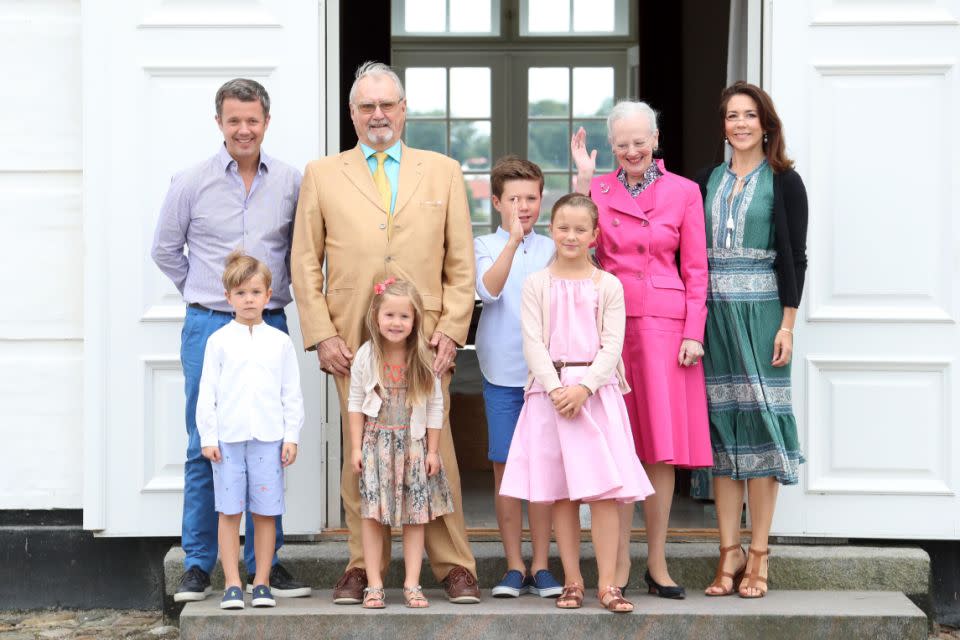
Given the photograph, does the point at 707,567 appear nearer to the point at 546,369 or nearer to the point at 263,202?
the point at 546,369

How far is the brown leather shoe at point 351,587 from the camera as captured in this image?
3875 millimetres

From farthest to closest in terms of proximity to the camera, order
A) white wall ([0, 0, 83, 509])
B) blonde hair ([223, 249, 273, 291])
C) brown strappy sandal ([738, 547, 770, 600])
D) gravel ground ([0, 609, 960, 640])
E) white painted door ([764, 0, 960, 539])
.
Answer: white wall ([0, 0, 83, 509]) < white painted door ([764, 0, 960, 539]) < gravel ground ([0, 609, 960, 640]) < brown strappy sandal ([738, 547, 770, 600]) < blonde hair ([223, 249, 273, 291])

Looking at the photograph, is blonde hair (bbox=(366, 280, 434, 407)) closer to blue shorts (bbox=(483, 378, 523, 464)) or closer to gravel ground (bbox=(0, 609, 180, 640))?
blue shorts (bbox=(483, 378, 523, 464))

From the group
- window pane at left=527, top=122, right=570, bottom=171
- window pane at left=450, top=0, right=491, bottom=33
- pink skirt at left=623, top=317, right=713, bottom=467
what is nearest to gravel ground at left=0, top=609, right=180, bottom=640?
pink skirt at left=623, top=317, right=713, bottom=467

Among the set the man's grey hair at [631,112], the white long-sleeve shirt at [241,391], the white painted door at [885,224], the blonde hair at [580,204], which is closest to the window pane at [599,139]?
the white painted door at [885,224]

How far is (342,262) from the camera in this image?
12.7ft

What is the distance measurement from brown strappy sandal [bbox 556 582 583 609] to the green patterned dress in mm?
596

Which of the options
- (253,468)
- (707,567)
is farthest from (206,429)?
(707,567)

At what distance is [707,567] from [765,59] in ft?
5.61

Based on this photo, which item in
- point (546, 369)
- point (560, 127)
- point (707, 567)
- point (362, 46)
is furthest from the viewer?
point (560, 127)

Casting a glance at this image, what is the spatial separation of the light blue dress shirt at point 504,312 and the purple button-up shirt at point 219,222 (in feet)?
2.04

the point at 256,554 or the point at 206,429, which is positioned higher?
the point at 206,429

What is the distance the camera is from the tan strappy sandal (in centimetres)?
382

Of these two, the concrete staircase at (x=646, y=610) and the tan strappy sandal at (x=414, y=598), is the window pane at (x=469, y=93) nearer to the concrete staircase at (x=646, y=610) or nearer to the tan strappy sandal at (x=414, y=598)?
the concrete staircase at (x=646, y=610)
